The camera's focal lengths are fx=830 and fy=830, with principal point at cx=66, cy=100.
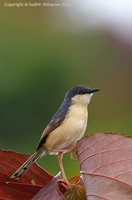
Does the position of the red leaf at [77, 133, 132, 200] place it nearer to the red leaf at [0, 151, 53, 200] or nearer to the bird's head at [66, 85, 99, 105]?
the red leaf at [0, 151, 53, 200]

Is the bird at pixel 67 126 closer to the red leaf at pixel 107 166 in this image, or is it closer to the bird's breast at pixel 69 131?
the bird's breast at pixel 69 131

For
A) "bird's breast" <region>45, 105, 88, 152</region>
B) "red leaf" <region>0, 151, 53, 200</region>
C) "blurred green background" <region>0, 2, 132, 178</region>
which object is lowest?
"blurred green background" <region>0, 2, 132, 178</region>

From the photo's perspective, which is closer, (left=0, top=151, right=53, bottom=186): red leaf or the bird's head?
(left=0, top=151, right=53, bottom=186): red leaf

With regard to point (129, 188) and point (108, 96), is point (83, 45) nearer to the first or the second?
point (108, 96)

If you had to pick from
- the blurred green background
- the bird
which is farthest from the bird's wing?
the blurred green background

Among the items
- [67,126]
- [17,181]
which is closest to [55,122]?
[67,126]

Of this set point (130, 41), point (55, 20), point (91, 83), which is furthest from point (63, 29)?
point (130, 41)

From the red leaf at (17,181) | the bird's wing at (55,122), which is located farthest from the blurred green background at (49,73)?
the red leaf at (17,181)

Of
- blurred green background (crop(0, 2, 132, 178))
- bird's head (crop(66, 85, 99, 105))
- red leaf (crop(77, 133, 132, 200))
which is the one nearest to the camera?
red leaf (crop(77, 133, 132, 200))
